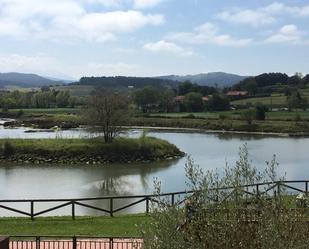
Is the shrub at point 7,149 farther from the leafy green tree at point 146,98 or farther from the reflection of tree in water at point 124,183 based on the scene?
the leafy green tree at point 146,98

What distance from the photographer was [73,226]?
18.9 meters

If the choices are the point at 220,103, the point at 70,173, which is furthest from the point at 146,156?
the point at 220,103

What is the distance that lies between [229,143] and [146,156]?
23.9 m

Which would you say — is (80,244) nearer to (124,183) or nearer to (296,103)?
(124,183)

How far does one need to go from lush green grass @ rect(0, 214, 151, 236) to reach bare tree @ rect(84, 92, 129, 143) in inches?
1558

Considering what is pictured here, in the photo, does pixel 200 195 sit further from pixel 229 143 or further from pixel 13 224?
pixel 229 143

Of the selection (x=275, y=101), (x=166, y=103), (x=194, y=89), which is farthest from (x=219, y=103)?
(x=194, y=89)

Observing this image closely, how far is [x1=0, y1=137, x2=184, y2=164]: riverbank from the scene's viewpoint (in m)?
54.9

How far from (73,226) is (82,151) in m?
37.6

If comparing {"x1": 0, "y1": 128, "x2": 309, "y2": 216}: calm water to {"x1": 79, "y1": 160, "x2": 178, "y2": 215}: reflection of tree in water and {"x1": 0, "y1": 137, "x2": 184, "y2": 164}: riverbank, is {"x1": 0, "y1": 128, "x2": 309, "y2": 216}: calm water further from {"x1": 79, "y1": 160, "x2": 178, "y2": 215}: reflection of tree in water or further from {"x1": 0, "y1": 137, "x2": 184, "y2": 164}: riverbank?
{"x1": 0, "y1": 137, "x2": 184, "y2": 164}: riverbank

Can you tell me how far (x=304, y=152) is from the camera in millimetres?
64125

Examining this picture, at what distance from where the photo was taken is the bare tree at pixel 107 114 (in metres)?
60.1

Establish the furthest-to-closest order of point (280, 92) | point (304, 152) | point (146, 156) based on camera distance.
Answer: point (280, 92), point (304, 152), point (146, 156)

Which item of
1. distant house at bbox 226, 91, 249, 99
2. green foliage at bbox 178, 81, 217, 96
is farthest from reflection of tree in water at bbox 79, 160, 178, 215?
green foliage at bbox 178, 81, 217, 96
